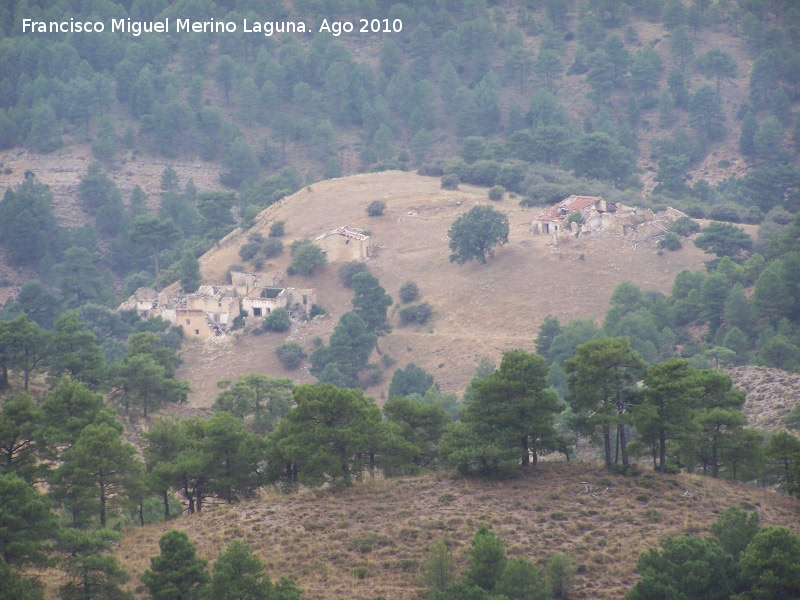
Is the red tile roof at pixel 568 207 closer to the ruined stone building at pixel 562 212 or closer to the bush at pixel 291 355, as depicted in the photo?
the ruined stone building at pixel 562 212

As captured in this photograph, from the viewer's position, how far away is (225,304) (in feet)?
290

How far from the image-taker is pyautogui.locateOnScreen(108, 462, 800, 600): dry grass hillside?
3441 cm

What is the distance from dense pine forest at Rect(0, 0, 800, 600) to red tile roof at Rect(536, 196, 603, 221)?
211 inches

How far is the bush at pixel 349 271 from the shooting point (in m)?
91.6

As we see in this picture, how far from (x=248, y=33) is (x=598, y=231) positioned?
8066 cm

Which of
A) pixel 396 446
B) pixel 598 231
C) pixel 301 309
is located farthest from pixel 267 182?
pixel 396 446

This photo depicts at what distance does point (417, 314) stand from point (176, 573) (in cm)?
5592

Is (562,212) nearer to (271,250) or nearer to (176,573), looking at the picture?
(271,250)

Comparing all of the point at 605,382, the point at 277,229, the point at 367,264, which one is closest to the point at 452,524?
the point at 605,382

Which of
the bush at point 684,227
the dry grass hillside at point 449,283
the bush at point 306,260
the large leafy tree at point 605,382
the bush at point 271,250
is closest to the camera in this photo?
the large leafy tree at point 605,382

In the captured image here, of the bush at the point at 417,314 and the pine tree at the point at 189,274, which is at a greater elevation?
the pine tree at the point at 189,274

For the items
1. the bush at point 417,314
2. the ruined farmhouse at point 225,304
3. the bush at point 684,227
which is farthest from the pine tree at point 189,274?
the bush at point 684,227

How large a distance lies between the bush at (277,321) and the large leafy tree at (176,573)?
54288 millimetres

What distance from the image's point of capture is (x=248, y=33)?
519ft
